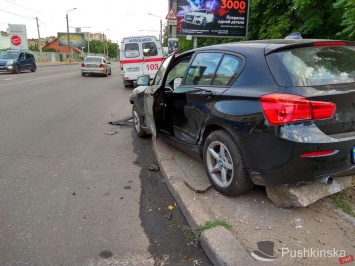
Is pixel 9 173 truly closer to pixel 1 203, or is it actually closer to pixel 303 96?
pixel 1 203

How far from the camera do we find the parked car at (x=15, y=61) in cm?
2386

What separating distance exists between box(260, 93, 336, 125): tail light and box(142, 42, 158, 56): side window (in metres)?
13.9

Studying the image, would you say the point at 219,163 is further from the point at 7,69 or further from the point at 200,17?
the point at 7,69

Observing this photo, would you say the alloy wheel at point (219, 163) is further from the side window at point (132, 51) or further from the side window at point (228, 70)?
the side window at point (132, 51)

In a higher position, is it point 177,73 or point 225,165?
point 177,73

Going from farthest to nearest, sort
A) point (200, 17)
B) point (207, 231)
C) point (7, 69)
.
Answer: point (7, 69) < point (200, 17) < point (207, 231)

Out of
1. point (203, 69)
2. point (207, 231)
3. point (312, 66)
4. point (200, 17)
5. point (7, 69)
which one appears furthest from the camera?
point (7, 69)

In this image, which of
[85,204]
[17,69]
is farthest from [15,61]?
[85,204]

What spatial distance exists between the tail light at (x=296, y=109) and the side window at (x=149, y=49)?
45.5 feet

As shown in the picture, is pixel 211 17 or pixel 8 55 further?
pixel 8 55

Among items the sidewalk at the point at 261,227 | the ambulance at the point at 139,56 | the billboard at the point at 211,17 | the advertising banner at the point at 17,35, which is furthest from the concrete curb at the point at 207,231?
the advertising banner at the point at 17,35

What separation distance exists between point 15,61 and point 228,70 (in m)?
25.1

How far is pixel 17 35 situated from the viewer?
48500 millimetres

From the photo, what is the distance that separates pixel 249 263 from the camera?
7.76ft
